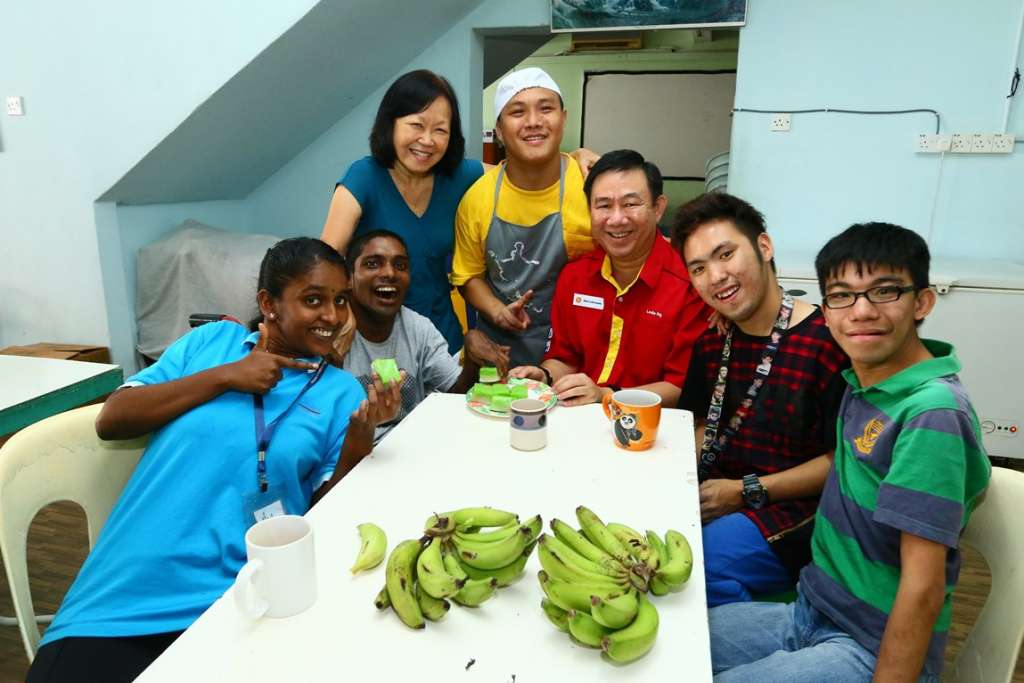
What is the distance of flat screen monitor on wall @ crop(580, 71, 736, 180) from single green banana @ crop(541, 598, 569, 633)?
862 cm

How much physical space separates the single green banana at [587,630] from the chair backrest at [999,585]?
777mm

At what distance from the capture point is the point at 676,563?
1.03 metres

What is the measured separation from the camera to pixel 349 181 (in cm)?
238

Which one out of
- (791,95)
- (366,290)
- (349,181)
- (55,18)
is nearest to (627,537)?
(366,290)

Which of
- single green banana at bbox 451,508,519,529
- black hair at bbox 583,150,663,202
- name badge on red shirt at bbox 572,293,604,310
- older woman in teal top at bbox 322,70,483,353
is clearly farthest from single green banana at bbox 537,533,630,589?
older woman in teal top at bbox 322,70,483,353

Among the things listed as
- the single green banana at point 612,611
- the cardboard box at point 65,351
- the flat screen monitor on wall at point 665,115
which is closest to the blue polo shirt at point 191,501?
the single green banana at point 612,611

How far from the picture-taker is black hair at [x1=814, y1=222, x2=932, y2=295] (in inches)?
48.4

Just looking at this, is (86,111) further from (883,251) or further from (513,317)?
(883,251)

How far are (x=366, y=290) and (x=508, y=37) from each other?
157 inches

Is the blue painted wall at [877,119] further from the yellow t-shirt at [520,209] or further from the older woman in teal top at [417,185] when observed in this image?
the yellow t-shirt at [520,209]

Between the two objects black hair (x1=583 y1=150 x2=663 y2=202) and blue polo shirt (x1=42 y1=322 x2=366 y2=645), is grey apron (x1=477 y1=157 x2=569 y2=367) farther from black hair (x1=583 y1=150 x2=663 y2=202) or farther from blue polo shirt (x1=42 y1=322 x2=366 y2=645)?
blue polo shirt (x1=42 y1=322 x2=366 y2=645)

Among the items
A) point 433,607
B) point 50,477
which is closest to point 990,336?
point 433,607

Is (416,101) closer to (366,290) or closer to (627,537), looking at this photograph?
(366,290)

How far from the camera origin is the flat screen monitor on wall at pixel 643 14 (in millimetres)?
4051
